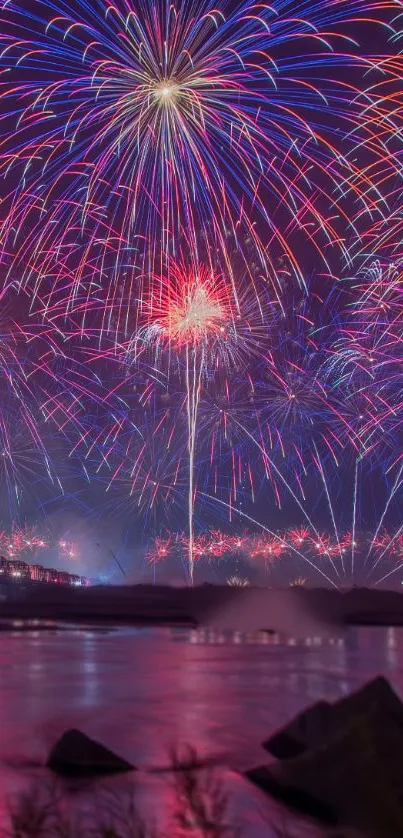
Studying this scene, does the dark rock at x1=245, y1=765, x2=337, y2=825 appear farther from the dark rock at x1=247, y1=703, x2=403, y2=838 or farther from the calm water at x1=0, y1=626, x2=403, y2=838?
the calm water at x1=0, y1=626, x2=403, y2=838

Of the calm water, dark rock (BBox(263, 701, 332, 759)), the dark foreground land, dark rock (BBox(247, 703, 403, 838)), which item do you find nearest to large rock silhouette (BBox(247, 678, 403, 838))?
dark rock (BBox(247, 703, 403, 838))

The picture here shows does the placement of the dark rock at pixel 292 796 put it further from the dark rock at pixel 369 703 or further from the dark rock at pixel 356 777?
the dark rock at pixel 369 703

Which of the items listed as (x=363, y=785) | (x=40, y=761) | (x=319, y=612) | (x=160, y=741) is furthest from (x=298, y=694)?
(x=319, y=612)

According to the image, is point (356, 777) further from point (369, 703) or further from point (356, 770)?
point (369, 703)

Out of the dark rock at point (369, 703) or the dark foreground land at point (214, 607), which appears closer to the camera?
the dark rock at point (369, 703)

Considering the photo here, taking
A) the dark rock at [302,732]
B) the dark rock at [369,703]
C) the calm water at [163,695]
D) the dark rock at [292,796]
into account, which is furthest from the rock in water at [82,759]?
the dark rock at [369,703]

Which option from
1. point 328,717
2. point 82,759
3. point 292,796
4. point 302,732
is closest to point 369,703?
point 328,717

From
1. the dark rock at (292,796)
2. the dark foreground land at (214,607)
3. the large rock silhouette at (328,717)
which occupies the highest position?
the dark foreground land at (214,607)
